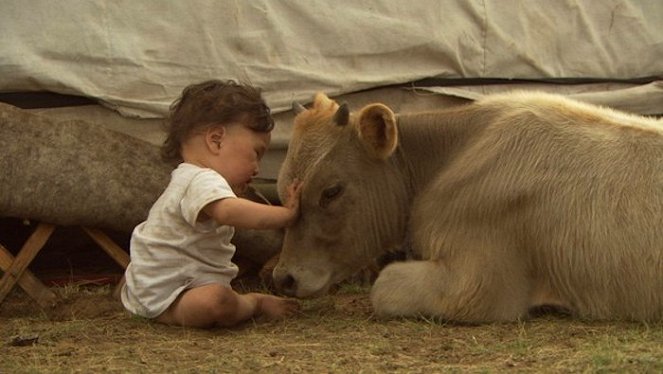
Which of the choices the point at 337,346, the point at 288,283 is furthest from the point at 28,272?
the point at 337,346

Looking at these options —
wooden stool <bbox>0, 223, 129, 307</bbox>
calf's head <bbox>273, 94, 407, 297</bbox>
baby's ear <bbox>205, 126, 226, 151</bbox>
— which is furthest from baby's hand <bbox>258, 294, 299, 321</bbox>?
wooden stool <bbox>0, 223, 129, 307</bbox>

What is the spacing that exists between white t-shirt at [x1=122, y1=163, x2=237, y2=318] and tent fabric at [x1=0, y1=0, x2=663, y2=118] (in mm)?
1685

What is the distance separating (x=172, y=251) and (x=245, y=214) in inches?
21.9

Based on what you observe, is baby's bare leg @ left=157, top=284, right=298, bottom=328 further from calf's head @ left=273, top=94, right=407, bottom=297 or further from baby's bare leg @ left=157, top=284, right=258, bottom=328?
calf's head @ left=273, top=94, right=407, bottom=297

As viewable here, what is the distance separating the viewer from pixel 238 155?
6.49 meters

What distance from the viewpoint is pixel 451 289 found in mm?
6102

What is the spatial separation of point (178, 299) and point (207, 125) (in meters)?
0.93

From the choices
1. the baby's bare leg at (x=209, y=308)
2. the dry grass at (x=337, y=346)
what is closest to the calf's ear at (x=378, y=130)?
the dry grass at (x=337, y=346)

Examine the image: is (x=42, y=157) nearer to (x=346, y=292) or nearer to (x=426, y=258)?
(x=346, y=292)

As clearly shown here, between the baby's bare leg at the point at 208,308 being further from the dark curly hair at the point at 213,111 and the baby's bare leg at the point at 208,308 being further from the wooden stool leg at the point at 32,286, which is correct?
the wooden stool leg at the point at 32,286

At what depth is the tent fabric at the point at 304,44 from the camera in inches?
307

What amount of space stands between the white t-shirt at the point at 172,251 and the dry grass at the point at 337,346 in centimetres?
19

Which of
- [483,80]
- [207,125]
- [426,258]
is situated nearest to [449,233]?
[426,258]

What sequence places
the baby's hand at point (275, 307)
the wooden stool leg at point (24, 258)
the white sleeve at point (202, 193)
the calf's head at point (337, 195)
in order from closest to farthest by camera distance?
the white sleeve at point (202, 193) → the calf's head at point (337, 195) → the baby's hand at point (275, 307) → the wooden stool leg at point (24, 258)
